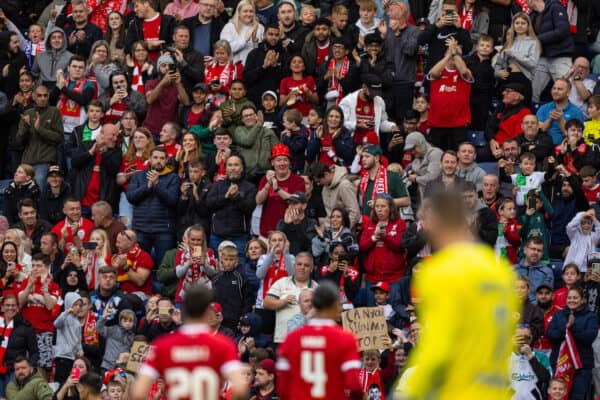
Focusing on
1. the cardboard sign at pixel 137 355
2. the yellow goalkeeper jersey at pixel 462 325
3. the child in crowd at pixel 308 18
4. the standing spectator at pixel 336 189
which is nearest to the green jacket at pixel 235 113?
the standing spectator at pixel 336 189

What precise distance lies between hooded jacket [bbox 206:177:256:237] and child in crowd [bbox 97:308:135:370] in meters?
1.99

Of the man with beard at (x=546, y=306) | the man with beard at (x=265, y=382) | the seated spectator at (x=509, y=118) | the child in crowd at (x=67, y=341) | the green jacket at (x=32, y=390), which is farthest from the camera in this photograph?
the seated spectator at (x=509, y=118)

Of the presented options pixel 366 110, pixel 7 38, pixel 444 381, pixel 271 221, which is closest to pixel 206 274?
pixel 271 221

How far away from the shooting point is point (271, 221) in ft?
63.6

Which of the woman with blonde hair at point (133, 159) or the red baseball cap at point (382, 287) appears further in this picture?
the woman with blonde hair at point (133, 159)

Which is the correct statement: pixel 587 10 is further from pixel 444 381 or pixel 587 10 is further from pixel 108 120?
pixel 444 381

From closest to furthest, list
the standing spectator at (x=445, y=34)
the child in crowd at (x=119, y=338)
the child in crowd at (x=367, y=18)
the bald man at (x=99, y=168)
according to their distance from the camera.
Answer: the child in crowd at (x=119, y=338)
the bald man at (x=99, y=168)
the standing spectator at (x=445, y=34)
the child in crowd at (x=367, y=18)

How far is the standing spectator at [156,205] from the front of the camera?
784 inches

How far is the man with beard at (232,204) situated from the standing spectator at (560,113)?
154 inches

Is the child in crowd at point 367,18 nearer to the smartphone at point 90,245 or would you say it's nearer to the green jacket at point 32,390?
the smartphone at point 90,245

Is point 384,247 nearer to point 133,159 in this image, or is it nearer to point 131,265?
point 131,265

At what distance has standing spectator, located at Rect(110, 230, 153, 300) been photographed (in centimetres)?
1917

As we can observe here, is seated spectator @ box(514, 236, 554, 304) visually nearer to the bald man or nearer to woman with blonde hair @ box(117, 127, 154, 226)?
woman with blonde hair @ box(117, 127, 154, 226)

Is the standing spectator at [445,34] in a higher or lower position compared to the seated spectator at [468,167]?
higher
